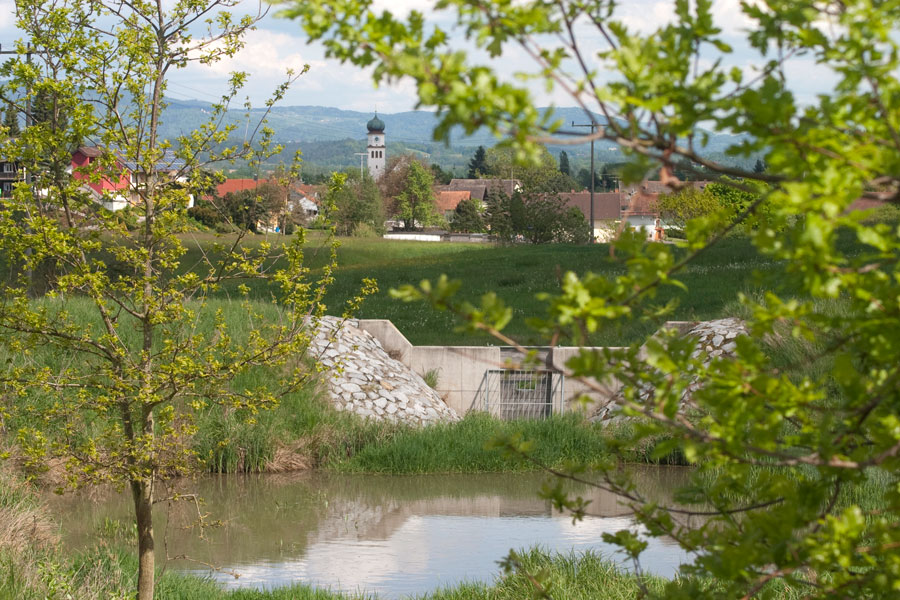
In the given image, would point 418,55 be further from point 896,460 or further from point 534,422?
point 534,422

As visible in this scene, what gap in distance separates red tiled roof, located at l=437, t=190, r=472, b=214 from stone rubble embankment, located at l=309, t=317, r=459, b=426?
7524 cm

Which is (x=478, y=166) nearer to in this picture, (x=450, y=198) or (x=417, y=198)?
(x=450, y=198)

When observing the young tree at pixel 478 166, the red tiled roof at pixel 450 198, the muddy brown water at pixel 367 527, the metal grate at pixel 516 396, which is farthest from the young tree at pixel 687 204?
the young tree at pixel 478 166

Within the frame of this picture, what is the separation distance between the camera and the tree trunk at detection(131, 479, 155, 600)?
19.0ft

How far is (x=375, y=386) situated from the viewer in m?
15.1

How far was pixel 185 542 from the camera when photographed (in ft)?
31.2

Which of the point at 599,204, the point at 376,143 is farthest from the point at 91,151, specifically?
the point at 376,143

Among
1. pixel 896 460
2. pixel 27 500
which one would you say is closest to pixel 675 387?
pixel 896 460

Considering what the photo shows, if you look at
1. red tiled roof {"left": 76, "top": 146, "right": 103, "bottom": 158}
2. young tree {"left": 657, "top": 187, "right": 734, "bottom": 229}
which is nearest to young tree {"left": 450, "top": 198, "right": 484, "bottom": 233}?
young tree {"left": 657, "top": 187, "right": 734, "bottom": 229}

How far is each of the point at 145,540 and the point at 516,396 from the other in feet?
38.0

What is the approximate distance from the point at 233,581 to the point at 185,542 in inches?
59.7

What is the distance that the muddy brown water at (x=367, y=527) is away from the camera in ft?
27.9

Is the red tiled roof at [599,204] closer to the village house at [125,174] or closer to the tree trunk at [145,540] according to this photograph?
the village house at [125,174]

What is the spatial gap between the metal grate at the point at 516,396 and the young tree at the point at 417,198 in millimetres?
67936
